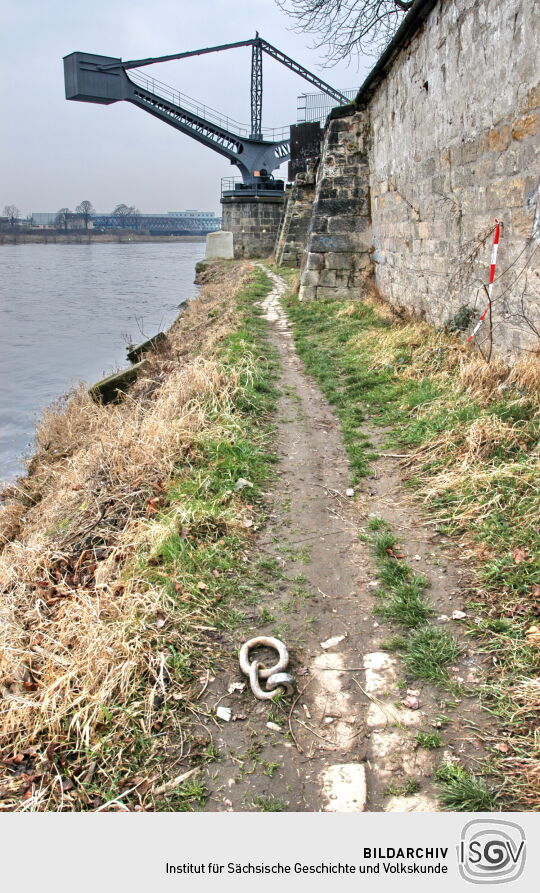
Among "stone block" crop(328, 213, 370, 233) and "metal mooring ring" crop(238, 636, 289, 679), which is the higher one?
"stone block" crop(328, 213, 370, 233)

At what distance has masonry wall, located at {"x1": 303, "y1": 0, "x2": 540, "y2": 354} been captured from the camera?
4.79 metres

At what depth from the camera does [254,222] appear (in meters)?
28.5

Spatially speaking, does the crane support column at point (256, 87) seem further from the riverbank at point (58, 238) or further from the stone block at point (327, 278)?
the riverbank at point (58, 238)

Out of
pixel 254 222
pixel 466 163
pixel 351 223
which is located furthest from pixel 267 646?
pixel 254 222

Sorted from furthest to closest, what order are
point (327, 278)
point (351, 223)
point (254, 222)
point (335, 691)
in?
point (254, 222) < point (327, 278) < point (351, 223) < point (335, 691)

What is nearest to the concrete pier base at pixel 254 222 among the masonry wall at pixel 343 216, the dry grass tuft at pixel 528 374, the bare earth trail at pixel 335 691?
the masonry wall at pixel 343 216

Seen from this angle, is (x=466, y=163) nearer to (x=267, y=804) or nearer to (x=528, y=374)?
(x=528, y=374)

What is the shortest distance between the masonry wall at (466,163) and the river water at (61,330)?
6.22 metres

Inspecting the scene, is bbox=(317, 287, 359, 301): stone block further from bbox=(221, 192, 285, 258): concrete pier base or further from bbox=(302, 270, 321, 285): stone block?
bbox=(221, 192, 285, 258): concrete pier base

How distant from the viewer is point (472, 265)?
5969 millimetres
